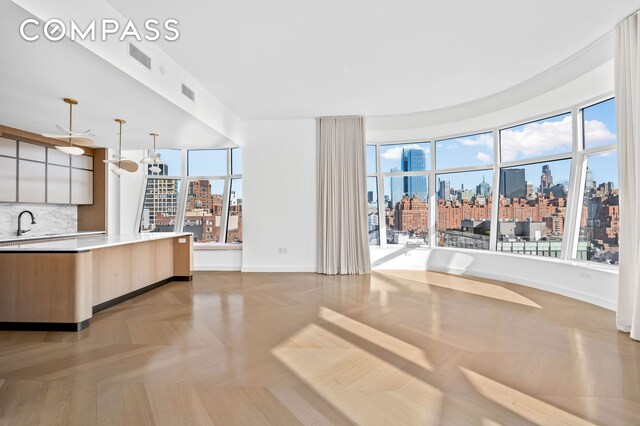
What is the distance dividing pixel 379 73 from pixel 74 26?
3358mm

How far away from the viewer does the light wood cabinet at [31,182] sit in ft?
18.0

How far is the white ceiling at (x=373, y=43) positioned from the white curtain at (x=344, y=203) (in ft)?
3.90

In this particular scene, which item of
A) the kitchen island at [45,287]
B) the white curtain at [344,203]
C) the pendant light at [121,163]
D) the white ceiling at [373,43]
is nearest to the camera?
the white ceiling at [373,43]

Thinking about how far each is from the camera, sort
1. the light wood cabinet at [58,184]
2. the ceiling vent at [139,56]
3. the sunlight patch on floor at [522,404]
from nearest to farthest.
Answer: the sunlight patch on floor at [522,404] < the ceiling vent at [139,56] < the light wood cabinet at [58,184]

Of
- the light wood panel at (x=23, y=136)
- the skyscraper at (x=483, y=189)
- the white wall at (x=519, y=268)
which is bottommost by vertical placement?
the white wall at (x=519, y=268)

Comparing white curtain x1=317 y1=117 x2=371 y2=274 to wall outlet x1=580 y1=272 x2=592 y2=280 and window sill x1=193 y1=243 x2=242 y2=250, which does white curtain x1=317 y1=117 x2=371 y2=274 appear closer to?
window sill x1=193 y1=243 x2=242 y2=250

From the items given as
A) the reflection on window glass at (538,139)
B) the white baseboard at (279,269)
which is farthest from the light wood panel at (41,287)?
the reflection on window glass at (538,139)

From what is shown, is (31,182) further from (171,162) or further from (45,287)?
(45,287)

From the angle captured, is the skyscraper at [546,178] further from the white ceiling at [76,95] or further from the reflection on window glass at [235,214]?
the reflection on window glass at [235,214]

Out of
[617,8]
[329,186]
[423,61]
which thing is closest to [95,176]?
[329,186]

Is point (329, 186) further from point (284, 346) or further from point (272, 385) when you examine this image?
point (272, 385)

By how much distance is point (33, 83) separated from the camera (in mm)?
3561

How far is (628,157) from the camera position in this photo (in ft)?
11.1

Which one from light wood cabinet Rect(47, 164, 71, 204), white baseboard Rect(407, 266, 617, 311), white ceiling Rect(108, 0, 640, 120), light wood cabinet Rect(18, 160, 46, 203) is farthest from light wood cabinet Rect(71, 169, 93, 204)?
white baseboard Rect(407, 266, 617, 311)
